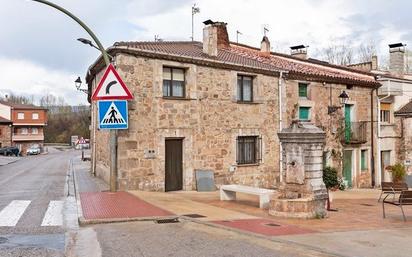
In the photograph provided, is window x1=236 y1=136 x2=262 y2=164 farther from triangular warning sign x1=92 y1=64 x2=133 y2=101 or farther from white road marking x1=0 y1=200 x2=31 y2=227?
white road marking x1=0 y1=200 x2=31 y2=227

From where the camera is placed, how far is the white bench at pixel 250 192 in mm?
11531

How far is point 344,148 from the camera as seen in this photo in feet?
72.9

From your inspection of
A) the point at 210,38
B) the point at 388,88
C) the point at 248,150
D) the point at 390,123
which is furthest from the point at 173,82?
the point at 390,123

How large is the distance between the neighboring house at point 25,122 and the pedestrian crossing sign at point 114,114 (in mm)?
62058

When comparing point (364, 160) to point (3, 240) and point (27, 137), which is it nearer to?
point (3, 240)

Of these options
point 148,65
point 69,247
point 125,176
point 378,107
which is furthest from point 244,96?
point 69,247

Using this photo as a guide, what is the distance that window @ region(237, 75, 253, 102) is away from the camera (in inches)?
690

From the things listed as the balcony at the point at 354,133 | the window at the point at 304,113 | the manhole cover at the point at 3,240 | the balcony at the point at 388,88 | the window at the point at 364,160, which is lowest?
the manhole cover at the point at 3,240

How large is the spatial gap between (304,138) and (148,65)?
636cm

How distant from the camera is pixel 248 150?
58.6 ft

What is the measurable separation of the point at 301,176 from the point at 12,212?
6.91m

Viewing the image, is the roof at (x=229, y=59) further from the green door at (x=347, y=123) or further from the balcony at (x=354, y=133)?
the balcony at (x=354, y=133)

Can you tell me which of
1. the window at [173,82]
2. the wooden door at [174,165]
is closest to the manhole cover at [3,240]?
the wooden door at [174,165]

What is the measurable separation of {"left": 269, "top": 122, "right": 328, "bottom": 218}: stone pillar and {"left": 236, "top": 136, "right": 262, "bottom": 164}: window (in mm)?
6525
